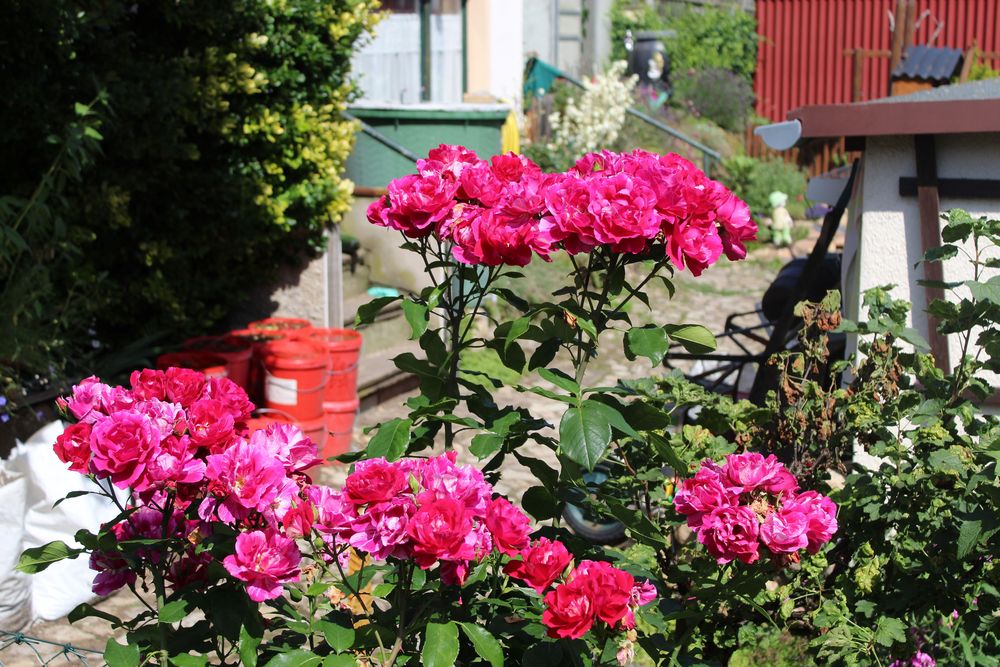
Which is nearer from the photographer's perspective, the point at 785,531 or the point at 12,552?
the point at 785,531

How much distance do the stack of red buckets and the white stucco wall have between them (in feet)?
10.2

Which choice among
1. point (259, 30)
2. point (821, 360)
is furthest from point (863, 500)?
point (259, 30)

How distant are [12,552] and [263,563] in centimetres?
288

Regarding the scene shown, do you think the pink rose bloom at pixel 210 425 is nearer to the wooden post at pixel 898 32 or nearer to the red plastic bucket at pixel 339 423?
the red plastic bucket at pixel 339 423

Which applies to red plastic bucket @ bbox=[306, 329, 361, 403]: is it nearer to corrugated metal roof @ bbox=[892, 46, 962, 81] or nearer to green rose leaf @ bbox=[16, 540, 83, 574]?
green rose leaf @ bbox=[16, 540, 83, 574]

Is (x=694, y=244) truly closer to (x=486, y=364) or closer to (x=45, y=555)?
(x=45, y=555)

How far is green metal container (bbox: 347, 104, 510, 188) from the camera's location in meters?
9.10

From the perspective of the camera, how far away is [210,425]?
1.88 m

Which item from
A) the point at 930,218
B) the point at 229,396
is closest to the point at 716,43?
the point at 930,218

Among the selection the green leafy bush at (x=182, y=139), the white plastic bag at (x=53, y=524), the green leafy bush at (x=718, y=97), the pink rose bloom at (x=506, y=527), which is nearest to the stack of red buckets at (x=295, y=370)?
the green leafy bush at (x=182, y=139)

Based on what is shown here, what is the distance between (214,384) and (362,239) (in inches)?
267

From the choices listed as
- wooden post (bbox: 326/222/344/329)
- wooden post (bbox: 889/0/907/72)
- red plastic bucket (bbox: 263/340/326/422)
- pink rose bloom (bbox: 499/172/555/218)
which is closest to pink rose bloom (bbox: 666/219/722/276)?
pink rose bloom (bbox: 499/172/555/218)

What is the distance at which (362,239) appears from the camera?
872cm

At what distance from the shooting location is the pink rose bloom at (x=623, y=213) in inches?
74.5
